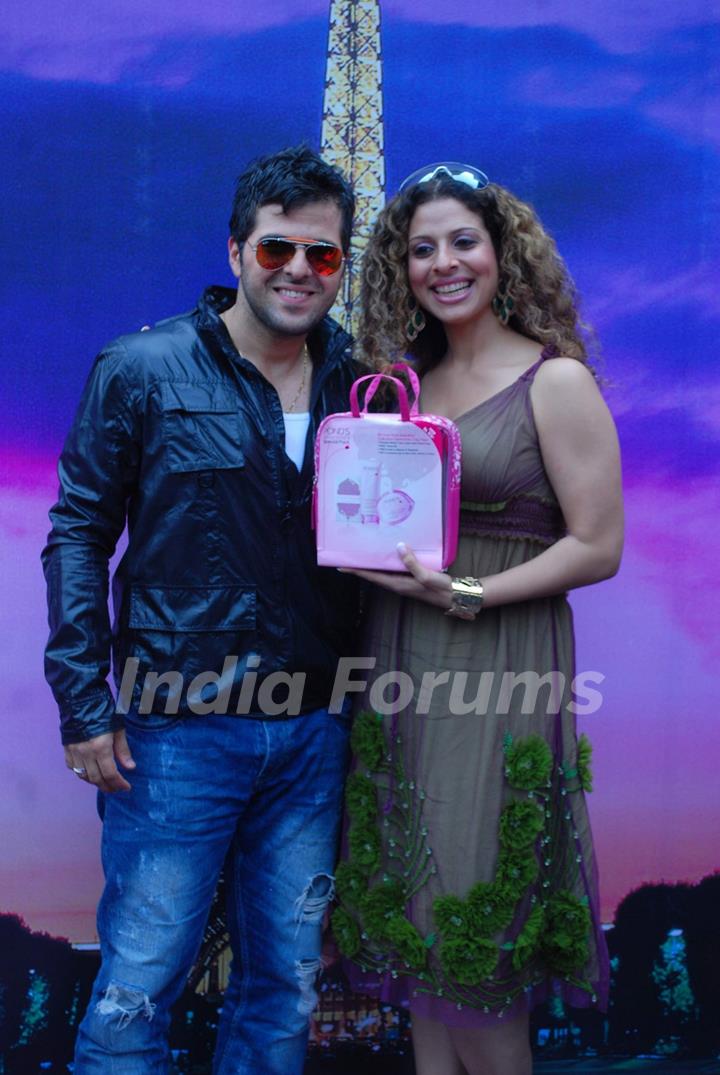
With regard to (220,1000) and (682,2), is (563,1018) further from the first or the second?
(682,2)

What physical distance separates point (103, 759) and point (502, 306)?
4.24 ft

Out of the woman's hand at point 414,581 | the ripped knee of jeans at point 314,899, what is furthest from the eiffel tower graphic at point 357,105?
the ripped knee of jeans at point 314,899

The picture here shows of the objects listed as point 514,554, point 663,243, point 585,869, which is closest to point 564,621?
point 514,554

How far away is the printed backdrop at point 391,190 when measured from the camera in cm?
282

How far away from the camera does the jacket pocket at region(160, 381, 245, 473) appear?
2223 millimetres

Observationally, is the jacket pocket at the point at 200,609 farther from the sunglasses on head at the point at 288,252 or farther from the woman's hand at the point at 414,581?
the sunglasses on head at the point at 288,252

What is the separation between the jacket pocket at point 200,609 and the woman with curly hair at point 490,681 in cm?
28

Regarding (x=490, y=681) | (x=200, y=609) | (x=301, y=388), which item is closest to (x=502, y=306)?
(x=301, y=388)

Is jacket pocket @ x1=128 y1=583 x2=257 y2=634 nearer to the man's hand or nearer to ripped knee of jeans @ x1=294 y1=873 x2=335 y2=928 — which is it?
the man's hand

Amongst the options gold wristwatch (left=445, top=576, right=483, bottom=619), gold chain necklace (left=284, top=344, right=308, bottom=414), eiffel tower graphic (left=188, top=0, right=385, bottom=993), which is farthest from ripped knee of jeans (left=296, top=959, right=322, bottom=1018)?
gold chain necklace (left=284, top=344, right=308, bottom=414)

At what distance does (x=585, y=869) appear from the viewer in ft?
7.47

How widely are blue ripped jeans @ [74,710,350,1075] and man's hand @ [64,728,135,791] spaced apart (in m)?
0.05

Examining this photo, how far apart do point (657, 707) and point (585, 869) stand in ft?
3.02

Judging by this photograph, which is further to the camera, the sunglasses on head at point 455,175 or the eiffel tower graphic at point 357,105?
the eiffel tower graphic at point 357,105
